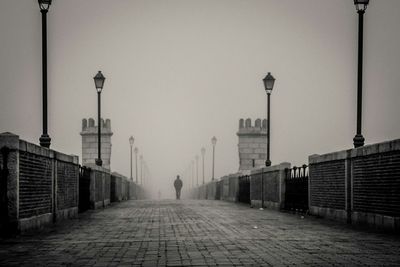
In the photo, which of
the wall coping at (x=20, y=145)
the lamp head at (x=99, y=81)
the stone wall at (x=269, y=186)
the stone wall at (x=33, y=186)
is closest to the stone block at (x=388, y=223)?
the stone wall at (x=33, y=186)

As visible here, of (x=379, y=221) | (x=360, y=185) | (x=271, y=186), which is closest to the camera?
(x=379, y=221)

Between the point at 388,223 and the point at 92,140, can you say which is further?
the point at 92,140

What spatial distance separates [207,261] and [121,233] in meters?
4.34

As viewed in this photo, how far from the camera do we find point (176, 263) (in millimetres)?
7453

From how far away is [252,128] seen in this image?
62812 mm

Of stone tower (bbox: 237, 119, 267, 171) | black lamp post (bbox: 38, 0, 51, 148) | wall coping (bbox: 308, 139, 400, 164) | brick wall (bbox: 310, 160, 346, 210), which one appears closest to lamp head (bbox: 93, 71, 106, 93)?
black lamp post (bbox: 38, 0, 51, 148)

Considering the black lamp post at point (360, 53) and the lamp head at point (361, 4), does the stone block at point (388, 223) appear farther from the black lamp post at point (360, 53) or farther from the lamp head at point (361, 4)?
the lamp head at point (361, 4)

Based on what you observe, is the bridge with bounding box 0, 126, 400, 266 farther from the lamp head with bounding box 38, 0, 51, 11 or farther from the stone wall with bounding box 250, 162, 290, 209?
the lamp head with bounding box 38, 0, 51, 11

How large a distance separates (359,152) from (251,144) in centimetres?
4849

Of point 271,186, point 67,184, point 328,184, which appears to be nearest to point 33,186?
point 67,184

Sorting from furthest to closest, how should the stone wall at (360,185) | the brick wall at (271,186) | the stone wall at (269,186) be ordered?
1. the brick wall at (271,186)
2. the stone wall at (269,186)
3. the stone wall at (360,185)

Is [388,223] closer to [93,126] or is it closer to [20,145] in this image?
[20,145]

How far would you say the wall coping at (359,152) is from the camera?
37.7 feet

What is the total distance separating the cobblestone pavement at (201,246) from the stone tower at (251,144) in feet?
155
